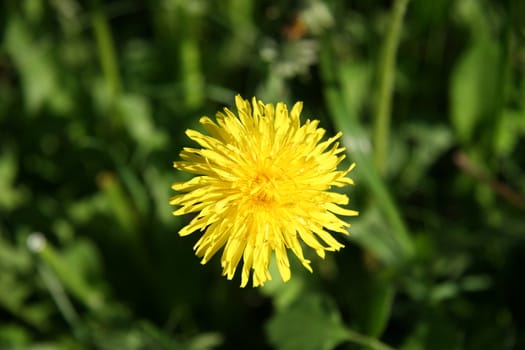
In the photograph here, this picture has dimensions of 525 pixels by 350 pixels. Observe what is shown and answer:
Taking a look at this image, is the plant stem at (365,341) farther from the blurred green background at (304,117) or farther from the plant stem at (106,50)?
the plant stem at (106,50)

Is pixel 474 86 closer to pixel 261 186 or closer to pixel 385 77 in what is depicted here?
pixel 385 77

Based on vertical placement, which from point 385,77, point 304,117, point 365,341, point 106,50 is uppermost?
point 106,50

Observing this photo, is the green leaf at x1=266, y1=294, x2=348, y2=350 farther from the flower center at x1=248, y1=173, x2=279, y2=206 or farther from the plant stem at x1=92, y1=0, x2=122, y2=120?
the plant stem at x1=92, y1=0, x2=122, y2=120

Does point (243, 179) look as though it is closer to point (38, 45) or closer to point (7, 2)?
point (38, 45)

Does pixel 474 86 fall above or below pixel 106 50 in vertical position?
below

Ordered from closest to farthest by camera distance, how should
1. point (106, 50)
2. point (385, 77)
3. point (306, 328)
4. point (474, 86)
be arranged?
point (306, 328)
point (385, 77)
point (106, 50)
point (474, 86)

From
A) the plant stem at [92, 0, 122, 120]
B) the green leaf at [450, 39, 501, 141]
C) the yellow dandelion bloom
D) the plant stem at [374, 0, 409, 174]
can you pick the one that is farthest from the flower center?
the green leaf at [450, 39, 501, 141]

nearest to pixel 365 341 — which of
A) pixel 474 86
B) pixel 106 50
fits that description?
pixel 474 86

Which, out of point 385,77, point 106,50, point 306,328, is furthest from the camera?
point 106,50

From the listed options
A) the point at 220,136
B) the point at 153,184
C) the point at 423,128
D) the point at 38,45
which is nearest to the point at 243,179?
the point at 220,136
